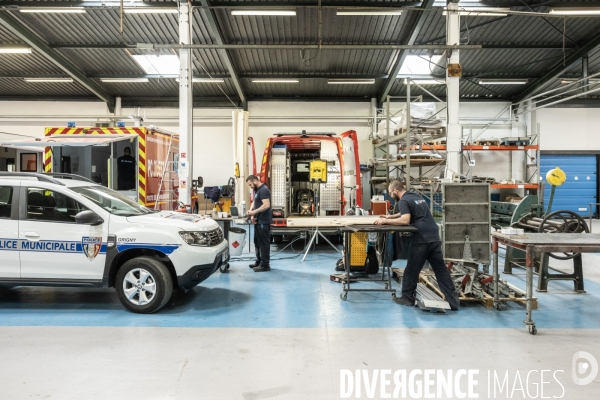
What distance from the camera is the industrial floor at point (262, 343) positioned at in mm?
3004

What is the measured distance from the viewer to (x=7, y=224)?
4566 millimetres

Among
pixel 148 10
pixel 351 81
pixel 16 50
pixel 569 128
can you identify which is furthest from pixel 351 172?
pixel 569 128

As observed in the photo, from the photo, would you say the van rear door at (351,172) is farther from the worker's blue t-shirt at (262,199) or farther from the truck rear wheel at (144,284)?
the truck rear wheel at (144,284)

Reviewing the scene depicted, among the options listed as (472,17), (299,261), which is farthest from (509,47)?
(299,261)

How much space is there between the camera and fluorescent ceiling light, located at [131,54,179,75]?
12.9m

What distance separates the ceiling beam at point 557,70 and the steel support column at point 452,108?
6498 mm

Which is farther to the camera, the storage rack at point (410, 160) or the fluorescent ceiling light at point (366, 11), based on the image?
the fluorescent ceiling light at point (366, 11)

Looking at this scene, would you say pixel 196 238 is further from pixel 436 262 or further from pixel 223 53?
pixel 223 53

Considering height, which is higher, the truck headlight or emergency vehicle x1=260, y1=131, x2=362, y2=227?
emergency vehicle x1=260, y1=131, x2=362, y2=227

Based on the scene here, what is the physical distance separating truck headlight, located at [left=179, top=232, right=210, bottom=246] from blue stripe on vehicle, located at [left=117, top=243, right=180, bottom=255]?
0.52 feet

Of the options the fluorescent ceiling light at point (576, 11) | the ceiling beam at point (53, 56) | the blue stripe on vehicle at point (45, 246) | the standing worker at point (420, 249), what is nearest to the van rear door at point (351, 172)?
the standing worker at point (420, 249)

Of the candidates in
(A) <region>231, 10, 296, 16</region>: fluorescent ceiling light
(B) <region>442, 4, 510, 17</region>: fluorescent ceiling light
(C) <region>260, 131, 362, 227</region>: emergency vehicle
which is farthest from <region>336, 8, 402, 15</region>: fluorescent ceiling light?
(C) <region>260, 131, 362, 227</region>: emergency vehicle

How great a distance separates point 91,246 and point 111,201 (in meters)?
0.80

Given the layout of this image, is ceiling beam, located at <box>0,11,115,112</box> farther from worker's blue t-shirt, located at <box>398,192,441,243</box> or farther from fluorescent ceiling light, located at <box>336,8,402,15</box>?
worker's blue t-shirt, located at <box>398,192,441,243</box>
